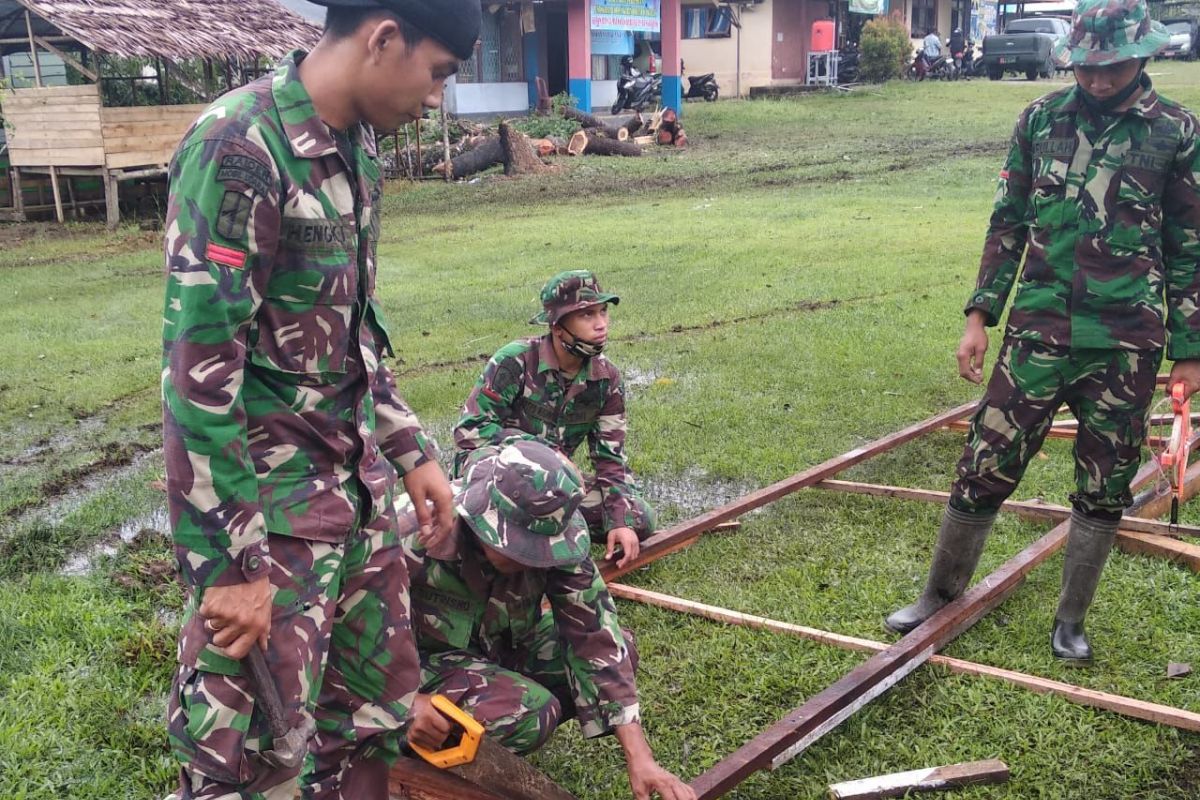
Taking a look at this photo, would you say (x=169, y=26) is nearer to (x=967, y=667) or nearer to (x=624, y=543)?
(x=624, y=543)

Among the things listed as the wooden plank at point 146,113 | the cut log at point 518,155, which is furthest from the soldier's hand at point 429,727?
the cut log at point 518,155

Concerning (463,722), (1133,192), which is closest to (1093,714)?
(1133,192)

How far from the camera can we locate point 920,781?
3.02 metres

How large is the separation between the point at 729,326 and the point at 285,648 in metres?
6.58

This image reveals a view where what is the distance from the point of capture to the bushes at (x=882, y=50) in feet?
112

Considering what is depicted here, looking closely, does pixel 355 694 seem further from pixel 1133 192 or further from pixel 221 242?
pixel 1133 192

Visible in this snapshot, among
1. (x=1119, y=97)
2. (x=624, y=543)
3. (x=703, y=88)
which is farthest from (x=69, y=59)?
(x=703, y=88)

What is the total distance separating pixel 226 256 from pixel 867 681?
2284mm

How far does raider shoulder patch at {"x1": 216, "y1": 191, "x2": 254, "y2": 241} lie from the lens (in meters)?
1.86

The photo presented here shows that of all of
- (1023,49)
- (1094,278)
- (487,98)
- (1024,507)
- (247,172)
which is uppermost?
(1023,49)

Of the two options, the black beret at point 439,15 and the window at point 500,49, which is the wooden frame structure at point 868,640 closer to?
the black beret at point 439,15

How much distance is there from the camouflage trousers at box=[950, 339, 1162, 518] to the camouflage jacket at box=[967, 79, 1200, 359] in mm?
66

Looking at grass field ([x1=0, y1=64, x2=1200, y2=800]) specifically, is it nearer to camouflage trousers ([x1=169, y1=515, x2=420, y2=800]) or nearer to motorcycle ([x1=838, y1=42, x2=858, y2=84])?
camouflage trousers ([x1=169, y1=515, x2=420, y2=800])

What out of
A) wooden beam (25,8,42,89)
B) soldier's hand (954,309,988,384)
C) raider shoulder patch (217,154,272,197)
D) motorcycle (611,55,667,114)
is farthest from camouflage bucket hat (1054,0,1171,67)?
motorcycle (611,55,667,114)
